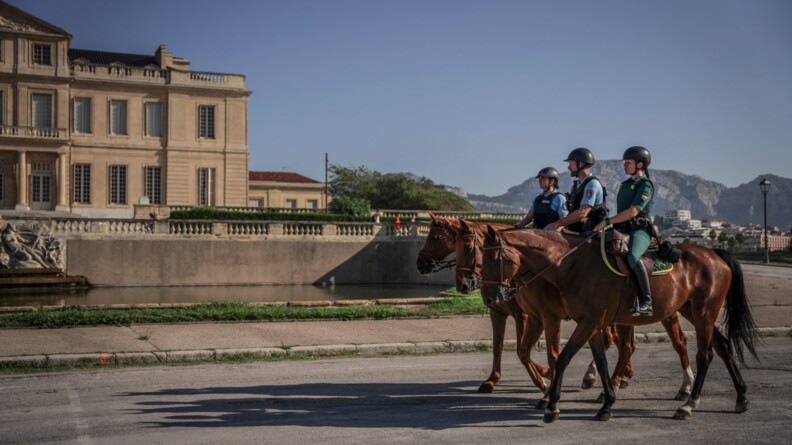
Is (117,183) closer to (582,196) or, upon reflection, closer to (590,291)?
(582,196)

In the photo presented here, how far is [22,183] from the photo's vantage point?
52281 mm

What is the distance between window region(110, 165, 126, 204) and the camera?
56188 millimetres

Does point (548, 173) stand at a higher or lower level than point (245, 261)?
higher

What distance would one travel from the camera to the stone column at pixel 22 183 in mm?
52281

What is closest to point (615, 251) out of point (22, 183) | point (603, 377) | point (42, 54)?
point (603, 377)

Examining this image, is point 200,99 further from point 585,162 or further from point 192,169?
point 585,162

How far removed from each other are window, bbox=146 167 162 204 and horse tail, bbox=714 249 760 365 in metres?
51.4

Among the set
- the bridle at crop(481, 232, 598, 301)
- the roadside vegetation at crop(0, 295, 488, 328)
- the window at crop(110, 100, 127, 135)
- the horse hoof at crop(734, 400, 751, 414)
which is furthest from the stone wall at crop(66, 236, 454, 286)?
the horse hoof at crop(734, 400, 751, 414)

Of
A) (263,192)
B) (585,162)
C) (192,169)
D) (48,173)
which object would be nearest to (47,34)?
(48,173)

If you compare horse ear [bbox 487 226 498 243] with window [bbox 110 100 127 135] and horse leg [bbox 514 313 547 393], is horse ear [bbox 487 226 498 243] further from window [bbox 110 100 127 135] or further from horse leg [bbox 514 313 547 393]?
window [bbox 110 100 127 135]

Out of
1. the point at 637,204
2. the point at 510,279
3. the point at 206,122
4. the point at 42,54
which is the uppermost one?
the point at 42,54

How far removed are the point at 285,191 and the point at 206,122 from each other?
13.7 m

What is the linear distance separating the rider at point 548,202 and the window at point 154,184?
162 feet

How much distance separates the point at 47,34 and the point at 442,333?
4804 cm
